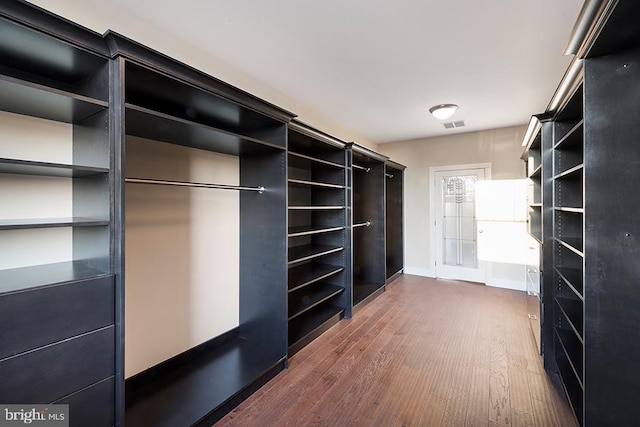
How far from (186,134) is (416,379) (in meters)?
2.60

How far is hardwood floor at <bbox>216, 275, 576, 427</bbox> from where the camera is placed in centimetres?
190

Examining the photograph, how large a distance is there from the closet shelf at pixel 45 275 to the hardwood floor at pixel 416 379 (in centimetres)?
126

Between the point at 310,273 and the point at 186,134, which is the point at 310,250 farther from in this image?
the point at 186,134

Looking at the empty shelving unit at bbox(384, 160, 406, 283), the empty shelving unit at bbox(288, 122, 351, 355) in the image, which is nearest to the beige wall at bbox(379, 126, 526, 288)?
the empty shelving unit at bbox(384, 160, 406, 283)

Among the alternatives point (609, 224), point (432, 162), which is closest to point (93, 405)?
point (609, 224)

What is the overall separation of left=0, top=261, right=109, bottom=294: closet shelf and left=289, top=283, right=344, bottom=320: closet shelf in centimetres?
165

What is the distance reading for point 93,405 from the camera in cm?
131

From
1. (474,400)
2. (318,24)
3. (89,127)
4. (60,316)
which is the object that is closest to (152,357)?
(60,316)

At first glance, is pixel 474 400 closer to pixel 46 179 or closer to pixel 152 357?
pixel 152 357

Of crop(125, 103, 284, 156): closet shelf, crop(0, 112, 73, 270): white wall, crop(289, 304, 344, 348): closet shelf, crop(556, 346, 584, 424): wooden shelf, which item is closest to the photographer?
crop(0, 112, 73, 270): white wall

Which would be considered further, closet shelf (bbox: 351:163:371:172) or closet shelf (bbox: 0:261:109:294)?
closet shelf (bbox: 351:163:371:172)

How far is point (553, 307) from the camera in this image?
2365 millimetres

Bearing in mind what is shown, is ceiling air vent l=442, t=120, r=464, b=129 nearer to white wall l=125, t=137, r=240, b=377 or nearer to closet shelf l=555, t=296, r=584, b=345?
closet shelf l=555, t=296, r=584, b=345

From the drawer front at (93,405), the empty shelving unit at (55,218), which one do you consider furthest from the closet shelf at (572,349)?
the empty shelving unit at (55,218)
